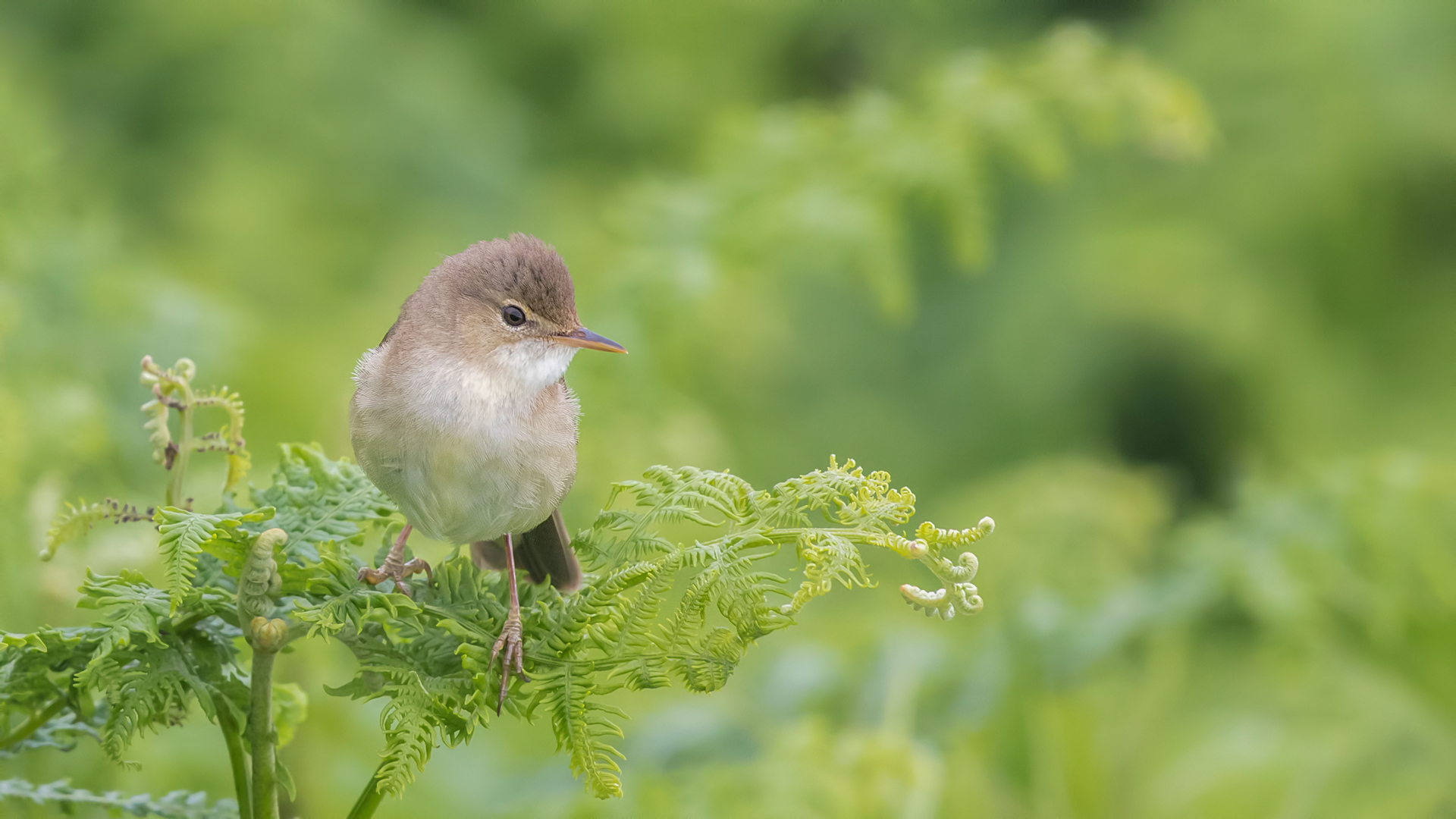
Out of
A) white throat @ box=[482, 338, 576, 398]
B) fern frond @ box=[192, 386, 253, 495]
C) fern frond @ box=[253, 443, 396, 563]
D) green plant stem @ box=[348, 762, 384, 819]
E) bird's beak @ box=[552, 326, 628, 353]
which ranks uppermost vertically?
bird's beak @ box=[552, 326, 628, 353]

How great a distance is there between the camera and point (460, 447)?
4.82ft

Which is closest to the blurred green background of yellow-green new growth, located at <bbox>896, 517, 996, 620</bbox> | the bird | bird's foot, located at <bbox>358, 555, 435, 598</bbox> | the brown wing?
the brown wing

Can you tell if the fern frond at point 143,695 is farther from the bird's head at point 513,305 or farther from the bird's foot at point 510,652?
the bird's head at point 513,305

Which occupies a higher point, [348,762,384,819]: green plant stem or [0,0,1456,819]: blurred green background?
[0,0,1456,819]: blurred green background

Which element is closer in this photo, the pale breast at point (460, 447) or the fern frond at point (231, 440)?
the fern frond at point (231, 440)

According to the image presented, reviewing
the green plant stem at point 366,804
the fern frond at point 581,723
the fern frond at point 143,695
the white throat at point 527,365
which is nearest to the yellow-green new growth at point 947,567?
the fern frond at point 581,723

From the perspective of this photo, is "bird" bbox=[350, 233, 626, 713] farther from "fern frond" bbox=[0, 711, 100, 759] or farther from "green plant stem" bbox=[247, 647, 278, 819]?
"fern frond" bbox=[0, 711, 100, 759]

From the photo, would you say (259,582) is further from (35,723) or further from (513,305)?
(513,305)

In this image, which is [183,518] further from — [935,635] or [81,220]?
[81,220]

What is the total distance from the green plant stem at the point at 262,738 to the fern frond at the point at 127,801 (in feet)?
0.42

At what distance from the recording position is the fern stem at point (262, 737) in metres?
1.09

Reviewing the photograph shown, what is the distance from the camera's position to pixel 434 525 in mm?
1387

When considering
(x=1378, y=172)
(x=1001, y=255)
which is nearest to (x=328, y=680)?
(x=1001, y=255)

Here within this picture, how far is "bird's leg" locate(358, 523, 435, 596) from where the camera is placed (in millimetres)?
1190
